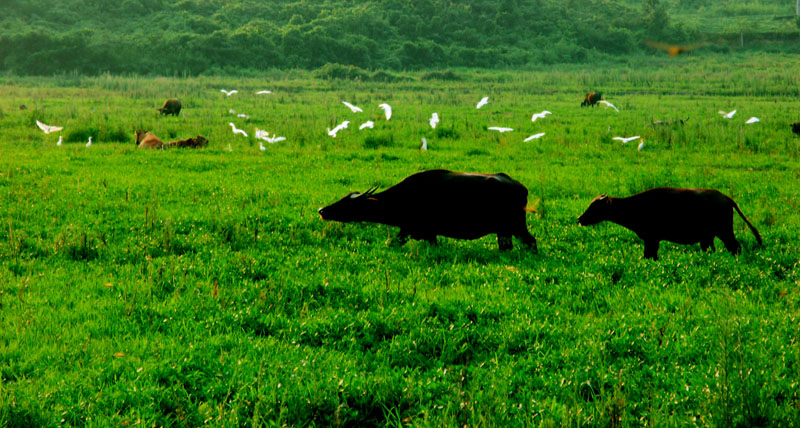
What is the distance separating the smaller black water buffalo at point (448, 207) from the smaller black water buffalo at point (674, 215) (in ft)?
3.23

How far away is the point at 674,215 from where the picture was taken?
675cm

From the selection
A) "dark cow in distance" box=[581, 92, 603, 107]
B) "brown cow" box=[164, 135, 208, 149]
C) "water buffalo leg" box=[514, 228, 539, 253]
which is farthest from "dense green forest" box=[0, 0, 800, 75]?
"water buffalo leg" box=[514, 228, 539, 253]

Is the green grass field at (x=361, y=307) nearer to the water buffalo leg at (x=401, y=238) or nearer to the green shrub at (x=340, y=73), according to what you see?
the water buffalo leg at (x=401, y=238)

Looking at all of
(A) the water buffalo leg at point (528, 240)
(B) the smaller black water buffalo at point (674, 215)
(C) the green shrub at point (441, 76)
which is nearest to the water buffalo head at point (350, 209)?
(A) the water buffalo leg at point (528, 240)

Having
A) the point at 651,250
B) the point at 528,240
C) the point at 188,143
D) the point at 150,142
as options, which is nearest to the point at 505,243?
the point at 528,240

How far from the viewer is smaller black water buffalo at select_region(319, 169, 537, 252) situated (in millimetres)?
7207

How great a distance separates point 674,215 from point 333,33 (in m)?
62.4

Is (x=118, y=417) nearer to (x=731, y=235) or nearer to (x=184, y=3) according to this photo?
(x=731, y=235)

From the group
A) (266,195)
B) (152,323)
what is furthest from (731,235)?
(266,195)

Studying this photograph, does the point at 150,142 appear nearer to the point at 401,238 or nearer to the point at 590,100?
the point at 401,238

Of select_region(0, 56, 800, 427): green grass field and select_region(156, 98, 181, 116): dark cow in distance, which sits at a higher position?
select_region(156, 98, 181, 116): dark cow in distance

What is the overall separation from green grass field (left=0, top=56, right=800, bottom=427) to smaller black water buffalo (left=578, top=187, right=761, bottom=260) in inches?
11.1

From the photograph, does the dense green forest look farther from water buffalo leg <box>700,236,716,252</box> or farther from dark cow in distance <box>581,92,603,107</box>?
water buffalo leg <box>700,236,716,252</box>

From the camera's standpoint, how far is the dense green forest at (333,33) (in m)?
53.8
